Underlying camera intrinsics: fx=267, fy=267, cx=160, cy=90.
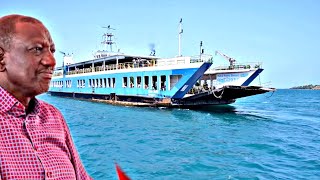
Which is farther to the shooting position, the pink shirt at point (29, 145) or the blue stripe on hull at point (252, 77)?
the blue stripe on hull at point (252, 77)

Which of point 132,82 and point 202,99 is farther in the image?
point 132,82

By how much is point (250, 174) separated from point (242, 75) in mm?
16045

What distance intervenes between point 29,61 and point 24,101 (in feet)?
0.66

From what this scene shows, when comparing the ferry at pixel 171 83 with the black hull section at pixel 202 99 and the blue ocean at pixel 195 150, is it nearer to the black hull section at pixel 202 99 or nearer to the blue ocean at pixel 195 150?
the black hull section at pixel 202 99

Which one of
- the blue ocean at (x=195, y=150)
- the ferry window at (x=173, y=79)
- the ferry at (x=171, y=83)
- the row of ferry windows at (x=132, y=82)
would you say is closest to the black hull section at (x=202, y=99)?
the ferry at (x=171, y=83)

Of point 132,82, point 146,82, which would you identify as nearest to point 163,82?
point 146,82

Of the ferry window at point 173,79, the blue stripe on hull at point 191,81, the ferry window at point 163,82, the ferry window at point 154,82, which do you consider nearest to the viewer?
the blue stripe on hull at point 191,81

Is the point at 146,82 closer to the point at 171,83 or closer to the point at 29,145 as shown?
the point at 171,83

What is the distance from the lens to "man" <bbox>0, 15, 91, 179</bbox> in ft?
3.69

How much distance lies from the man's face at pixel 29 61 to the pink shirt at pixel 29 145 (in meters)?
0.08

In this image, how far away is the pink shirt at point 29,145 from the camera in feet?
3.65

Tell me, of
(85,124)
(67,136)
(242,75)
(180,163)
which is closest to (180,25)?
(242,75)

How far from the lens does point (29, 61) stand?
1181 mm

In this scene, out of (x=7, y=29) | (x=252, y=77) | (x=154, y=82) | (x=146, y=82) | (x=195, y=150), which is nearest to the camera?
(x=7, y=29)
